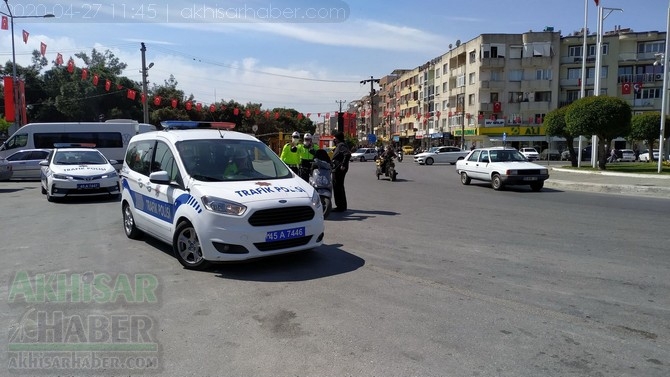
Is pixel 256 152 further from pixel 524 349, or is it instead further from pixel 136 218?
pixel 524 349

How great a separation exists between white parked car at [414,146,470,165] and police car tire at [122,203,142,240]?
36661 mm

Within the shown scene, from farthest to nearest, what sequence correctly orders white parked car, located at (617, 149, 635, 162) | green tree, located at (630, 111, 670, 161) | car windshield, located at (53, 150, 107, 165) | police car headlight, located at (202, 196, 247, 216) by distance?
white parked car, located at (617, 149, 635, 162) < green tree, located at (630, 111, 670, 161) < car windshield, located at (53, 150, 107, 165) < police car headlight, located at (202, 196, 247, 216)

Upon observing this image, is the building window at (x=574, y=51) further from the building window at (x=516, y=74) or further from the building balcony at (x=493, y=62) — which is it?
the building balcony at (x=493, y=62)

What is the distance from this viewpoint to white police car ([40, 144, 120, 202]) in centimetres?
1352

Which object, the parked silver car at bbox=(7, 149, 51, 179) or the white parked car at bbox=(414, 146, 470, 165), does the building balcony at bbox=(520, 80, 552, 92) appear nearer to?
the white parked car at bbox=(414, 146, 470, 165)

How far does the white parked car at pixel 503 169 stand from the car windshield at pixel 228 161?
41.0 feet

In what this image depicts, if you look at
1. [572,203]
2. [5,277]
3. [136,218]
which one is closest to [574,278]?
[136,218]

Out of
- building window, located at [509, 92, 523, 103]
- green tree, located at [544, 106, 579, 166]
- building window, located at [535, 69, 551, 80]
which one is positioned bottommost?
green tree, located at [544, 106, 579, 166]

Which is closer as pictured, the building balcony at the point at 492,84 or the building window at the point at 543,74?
the building window at the point at 543,74

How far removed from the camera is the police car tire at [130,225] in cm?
821

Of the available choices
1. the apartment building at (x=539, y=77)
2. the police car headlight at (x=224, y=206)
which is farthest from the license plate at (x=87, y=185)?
the apartment building at (x=539, y=77)

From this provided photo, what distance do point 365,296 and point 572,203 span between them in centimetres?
1090

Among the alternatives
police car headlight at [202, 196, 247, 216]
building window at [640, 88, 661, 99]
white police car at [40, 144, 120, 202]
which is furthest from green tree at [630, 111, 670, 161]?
building window at [640, 88, 661, 99]

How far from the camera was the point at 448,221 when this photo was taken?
10320 mm
